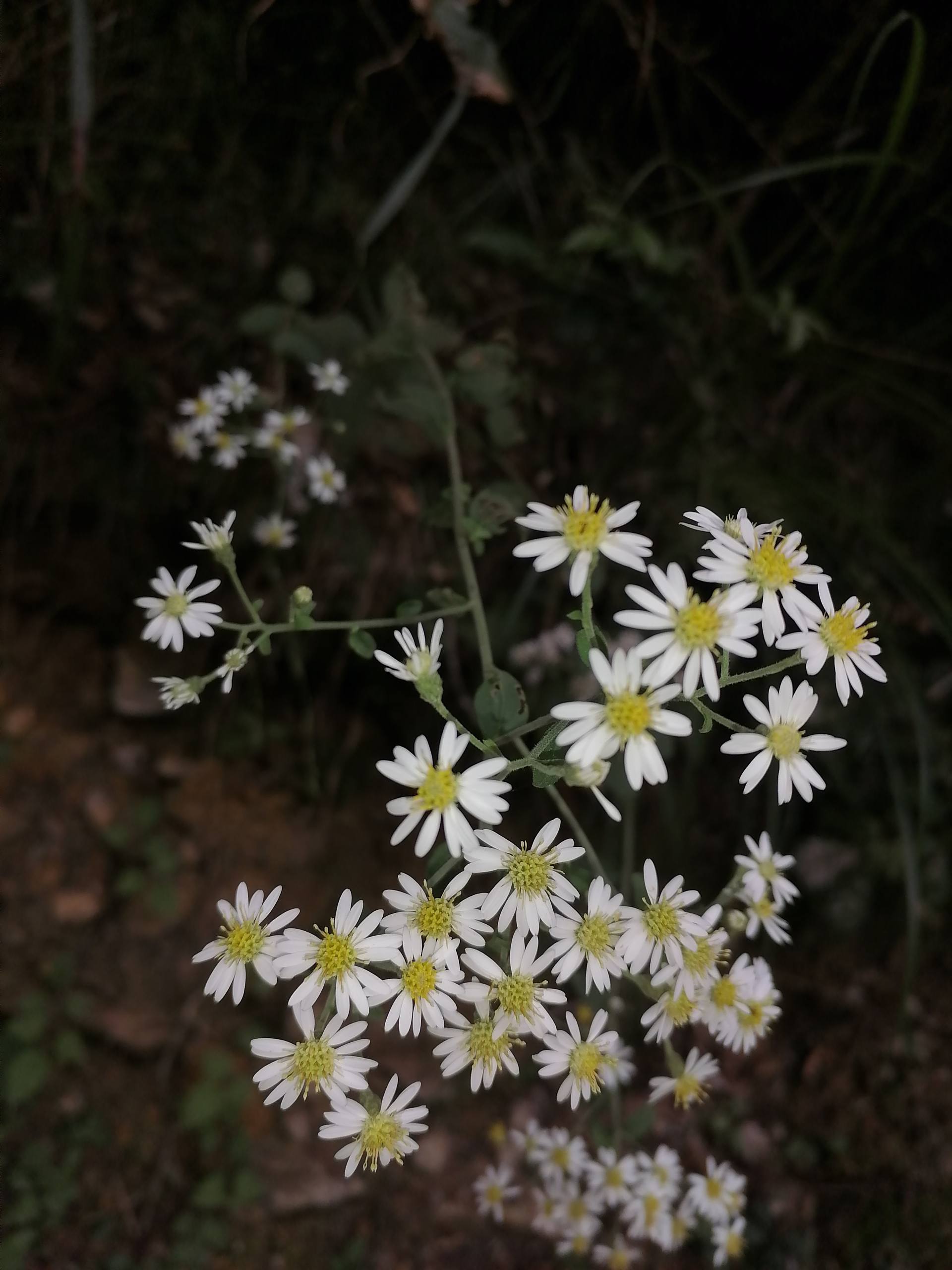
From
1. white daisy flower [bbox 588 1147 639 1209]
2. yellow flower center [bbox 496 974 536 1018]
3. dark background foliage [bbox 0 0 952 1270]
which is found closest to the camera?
yellow flower center [bbox 496 974 536 1018]

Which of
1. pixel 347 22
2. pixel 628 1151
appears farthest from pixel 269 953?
pixel 347 22

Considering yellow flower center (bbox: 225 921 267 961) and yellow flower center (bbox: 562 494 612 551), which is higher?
yellow flower center (bbox: 562 494 612 551)

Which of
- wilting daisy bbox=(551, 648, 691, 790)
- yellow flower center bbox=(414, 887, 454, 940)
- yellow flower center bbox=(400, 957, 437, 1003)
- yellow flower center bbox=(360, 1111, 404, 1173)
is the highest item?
wilting daisy bbox=(551, 648, 691, 790)

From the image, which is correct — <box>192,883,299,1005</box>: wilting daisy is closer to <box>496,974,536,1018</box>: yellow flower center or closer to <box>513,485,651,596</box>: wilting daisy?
<box>496,974,536,1018</box>: yellow flower center

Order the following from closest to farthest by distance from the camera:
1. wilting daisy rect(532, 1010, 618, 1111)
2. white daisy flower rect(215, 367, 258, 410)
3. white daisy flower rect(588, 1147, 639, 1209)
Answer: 1. wilting daisy rect(532, 1010, 618, 1111)
2. white daisy flower rect(588, 1147, 639, 1209)
3. white daisy flower rect(215, 367, 258, 410)

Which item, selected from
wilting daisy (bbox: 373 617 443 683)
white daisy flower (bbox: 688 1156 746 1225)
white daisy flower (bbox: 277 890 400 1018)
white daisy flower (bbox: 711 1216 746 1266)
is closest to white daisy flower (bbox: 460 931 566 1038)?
white daisy flower (bbox: 277 890 400 1018)

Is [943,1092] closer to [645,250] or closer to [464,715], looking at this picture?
Answer: [464,715]
